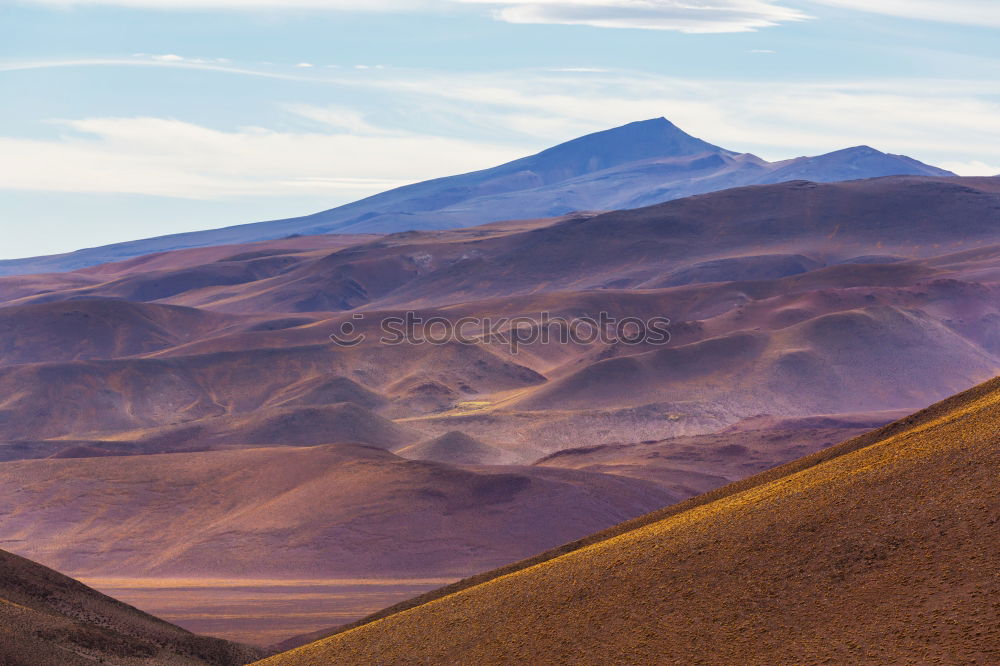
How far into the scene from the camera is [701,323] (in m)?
Answer: 84.1

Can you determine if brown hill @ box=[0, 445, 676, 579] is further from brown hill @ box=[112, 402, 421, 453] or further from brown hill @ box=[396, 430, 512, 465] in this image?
brown hill @ box=[112, 402, 421, 453]

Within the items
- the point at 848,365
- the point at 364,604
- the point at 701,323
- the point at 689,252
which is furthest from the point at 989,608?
the point at 689,252

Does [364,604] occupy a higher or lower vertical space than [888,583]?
lower

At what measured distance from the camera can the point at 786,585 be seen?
1204cm

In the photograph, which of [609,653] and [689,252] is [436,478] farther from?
[689,252]

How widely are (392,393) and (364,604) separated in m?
42.7

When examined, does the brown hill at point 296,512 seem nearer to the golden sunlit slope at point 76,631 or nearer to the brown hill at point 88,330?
the golden sunlit slope at point 76,631

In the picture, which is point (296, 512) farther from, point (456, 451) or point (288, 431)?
point (288, 431)

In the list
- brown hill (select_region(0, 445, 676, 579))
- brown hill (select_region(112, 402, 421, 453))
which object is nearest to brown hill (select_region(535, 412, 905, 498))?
brown hill (select_region(0, 445, 676, 579))

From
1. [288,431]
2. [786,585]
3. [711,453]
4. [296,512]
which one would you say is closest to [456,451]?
[288,431]

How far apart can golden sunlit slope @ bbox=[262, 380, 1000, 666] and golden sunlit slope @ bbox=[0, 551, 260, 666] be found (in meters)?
2.72

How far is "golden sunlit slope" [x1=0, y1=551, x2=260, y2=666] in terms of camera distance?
1473 cm

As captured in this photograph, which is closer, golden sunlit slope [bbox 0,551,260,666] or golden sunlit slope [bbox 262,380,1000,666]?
golden sunlit slope [bbox 262,380,1000,666]

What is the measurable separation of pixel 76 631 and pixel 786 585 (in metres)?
9.69
